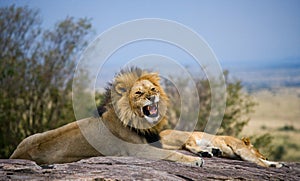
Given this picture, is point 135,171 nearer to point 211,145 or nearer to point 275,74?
point 211,145

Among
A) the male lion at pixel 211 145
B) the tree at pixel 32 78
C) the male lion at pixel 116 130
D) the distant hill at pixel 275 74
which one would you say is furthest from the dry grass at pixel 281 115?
the male lion at pixel 116 130

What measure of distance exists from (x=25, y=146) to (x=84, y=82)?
944 cm

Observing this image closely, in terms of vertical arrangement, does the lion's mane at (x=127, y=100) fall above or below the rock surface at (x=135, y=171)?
above

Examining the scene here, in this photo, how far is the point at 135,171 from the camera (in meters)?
7.05

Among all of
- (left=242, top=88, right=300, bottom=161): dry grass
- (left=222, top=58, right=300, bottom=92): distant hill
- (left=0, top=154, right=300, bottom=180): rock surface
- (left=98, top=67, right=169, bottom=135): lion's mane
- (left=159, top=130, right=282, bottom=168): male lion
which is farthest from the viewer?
(left=222, top=58, right=300, bottom=92): distant hill

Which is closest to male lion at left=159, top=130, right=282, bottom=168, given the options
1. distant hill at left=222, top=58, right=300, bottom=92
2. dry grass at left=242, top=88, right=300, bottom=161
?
dry grass at left=242, top=88, right=300, bottom=161

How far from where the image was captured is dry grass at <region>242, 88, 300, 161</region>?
52.7 meters

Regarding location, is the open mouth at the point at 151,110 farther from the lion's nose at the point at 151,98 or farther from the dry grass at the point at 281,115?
the dry grass at the point at 281,115

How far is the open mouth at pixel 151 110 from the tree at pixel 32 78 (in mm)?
10290

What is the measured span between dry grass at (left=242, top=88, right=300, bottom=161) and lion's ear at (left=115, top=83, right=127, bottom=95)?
1594 inches

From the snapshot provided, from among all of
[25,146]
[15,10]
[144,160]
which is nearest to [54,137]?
[25,146]

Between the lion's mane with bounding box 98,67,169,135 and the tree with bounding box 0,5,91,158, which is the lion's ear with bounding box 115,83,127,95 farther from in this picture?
the tree with bounding box 0,5,91,158

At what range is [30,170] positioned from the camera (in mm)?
7066

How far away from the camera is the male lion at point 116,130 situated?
8586 millimetres
